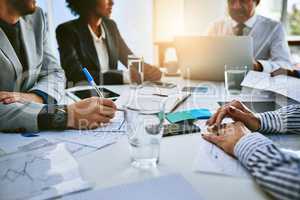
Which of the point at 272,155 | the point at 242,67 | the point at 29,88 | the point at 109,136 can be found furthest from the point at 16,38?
the point at 272,155

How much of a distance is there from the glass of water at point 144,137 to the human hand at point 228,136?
0.55 feet

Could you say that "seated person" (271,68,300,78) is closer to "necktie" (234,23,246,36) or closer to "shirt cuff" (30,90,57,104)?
"necktie" (234,23,246,36)

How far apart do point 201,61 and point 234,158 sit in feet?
3.10

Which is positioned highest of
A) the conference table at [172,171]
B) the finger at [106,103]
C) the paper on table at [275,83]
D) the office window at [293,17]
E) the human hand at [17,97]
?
the office window at [293,17]

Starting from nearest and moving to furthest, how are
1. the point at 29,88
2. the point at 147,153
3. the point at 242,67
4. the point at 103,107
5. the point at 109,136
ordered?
the point at 147,153
the point at 109,136
the point at 103,107
the point at 29,88
the point at 242,67

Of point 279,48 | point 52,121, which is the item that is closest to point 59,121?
point 52,121

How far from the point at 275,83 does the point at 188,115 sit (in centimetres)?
50

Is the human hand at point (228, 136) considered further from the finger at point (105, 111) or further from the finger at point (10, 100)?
the finger at point (10, 100)

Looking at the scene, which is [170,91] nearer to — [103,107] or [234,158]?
[103,107]

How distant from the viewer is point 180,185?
646 millimetres

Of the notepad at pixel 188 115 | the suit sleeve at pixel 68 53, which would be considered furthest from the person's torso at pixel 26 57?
the notepad at pixel 188 115

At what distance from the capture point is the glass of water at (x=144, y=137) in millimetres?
748

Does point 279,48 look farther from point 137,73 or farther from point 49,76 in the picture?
point 49,76

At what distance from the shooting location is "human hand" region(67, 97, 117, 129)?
0.99 metres
